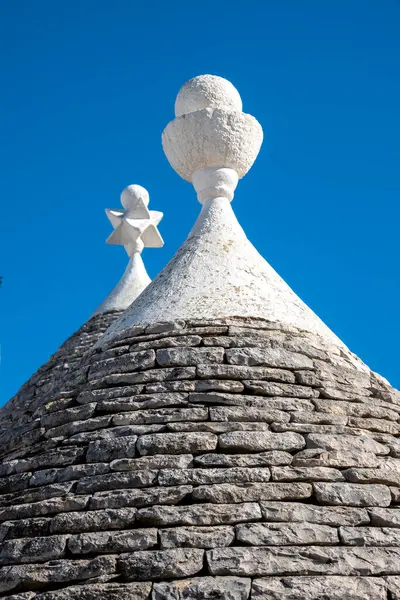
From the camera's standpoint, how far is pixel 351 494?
15.5 ft

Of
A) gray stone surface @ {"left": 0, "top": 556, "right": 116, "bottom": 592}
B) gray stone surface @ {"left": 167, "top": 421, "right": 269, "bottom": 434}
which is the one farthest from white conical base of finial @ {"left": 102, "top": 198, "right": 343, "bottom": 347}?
gray stone surface @ {"left": 0, "top": 556, "right": 116, "bottom": 592}

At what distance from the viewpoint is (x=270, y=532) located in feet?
14.4

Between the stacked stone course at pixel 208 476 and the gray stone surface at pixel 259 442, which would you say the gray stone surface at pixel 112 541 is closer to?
the stacked stone course at pixel 208 476

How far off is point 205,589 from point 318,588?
0.56 metres

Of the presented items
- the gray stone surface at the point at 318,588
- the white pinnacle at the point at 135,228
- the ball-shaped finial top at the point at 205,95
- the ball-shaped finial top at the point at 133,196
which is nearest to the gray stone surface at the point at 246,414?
the gray stone surface at the point at 318,588

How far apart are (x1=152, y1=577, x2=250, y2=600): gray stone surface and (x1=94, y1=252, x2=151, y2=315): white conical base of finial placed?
23.9 ft

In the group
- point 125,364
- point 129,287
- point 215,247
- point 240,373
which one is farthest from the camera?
point 129,287

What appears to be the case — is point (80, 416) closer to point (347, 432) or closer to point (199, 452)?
point (199, 452)

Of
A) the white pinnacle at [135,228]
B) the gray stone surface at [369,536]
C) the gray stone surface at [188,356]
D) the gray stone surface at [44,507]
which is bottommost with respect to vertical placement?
the gray stone surface at [44,507]

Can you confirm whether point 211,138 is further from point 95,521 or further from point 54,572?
point 54,572

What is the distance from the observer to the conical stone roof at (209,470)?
4.27 metres

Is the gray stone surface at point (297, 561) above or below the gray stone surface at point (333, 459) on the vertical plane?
below

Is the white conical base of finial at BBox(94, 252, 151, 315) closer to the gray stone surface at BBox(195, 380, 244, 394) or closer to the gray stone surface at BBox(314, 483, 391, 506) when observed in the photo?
the gray stone surface at BBox(195, 380, 244, 394)

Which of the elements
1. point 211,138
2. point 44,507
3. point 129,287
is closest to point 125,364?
point 44,507
